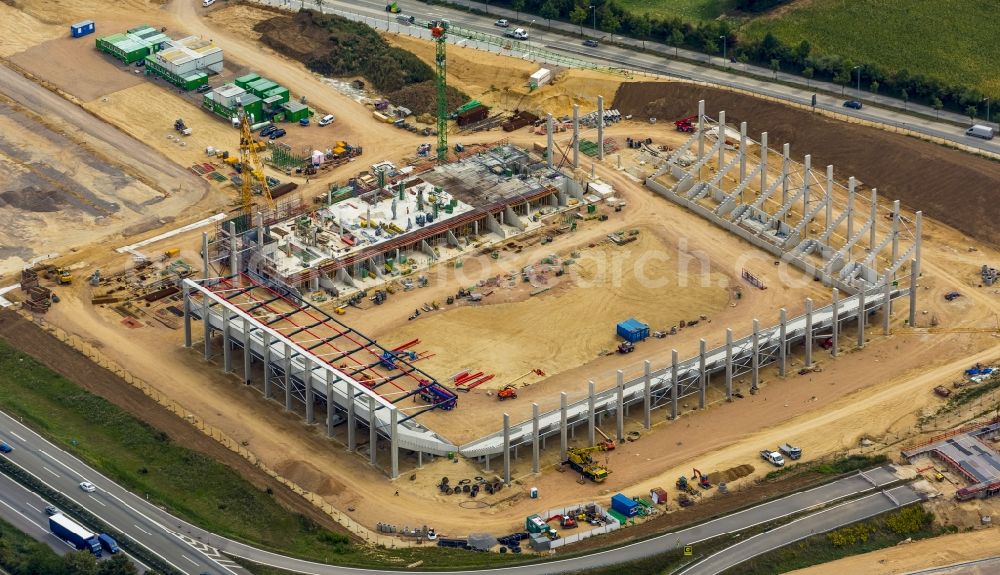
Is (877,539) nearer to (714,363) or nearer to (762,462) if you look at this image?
(762,462)

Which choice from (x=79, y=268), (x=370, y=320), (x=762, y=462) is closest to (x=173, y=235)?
(x=79, y=268)

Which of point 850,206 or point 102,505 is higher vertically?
point 850,206

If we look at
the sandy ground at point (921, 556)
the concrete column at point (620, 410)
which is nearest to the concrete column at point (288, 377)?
the concrete column at point (620, 410)

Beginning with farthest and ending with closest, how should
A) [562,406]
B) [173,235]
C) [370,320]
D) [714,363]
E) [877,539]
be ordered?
[173,235] → [370,320] → [714,363] → [562,406] → [877,539]

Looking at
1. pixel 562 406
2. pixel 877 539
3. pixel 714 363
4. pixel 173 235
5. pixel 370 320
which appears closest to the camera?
pixel 877 539

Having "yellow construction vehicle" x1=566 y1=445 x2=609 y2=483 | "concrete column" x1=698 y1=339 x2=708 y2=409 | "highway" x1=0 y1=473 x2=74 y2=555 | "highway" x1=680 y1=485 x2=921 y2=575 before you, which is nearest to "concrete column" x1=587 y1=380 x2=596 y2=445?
"yellow construction vehicle" x1=566 y1=445 x2=609 y2=483

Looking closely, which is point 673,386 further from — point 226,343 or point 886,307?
point 226,343

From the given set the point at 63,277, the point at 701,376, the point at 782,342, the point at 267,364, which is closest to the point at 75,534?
the point at 267,364

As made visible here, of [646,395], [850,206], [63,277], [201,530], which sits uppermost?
[850,206]
